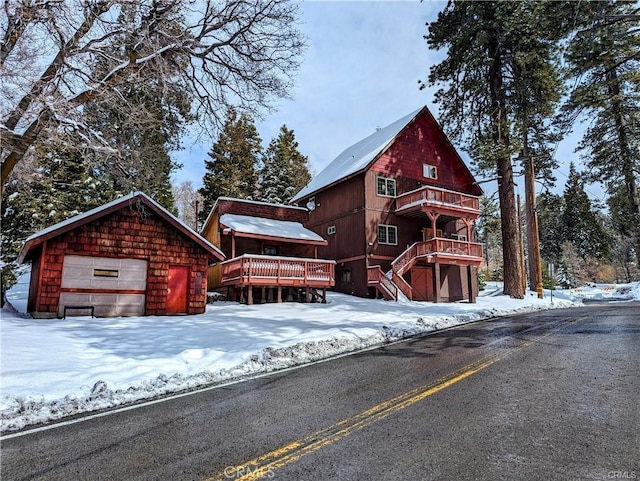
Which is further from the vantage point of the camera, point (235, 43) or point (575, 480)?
point (235, 43)

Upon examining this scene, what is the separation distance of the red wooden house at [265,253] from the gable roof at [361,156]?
2.69 metres

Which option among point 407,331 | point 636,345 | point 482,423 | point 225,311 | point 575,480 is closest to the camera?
point 575,480

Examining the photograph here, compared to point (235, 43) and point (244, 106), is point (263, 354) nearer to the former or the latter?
point (244, 106)

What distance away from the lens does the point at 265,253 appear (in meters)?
23.3

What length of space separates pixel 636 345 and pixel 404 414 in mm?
6178

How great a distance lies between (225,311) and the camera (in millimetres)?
16125

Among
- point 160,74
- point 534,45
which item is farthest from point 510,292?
point 160,74

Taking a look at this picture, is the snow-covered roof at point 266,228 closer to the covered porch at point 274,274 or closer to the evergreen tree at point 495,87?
the covered porch at point 274,274

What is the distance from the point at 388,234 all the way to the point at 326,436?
20369 mm

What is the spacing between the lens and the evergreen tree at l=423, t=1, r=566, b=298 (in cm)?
2003

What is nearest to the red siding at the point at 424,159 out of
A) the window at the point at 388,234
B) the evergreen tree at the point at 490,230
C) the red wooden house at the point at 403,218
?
the red wooden house at the point at 403,218

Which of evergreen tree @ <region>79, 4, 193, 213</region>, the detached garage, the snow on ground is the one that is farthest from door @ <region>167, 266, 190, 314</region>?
evergreen tree @ <region>79, 4, 193, 213</region>

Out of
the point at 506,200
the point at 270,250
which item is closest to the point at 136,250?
the point at 270,250

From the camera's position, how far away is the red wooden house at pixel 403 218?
2209cm
